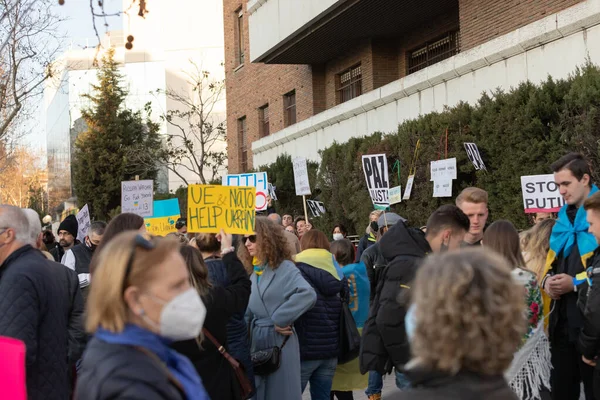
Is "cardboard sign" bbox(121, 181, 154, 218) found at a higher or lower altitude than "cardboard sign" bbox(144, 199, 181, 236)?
higher

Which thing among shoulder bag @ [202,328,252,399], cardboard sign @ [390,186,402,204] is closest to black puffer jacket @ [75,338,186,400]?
shoulder bag @ [202,328,252,399]

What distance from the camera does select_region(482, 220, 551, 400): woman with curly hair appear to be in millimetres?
5090

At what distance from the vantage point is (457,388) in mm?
2479

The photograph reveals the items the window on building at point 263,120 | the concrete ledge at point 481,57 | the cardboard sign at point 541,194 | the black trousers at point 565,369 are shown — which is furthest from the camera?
the window on building at point 263,120

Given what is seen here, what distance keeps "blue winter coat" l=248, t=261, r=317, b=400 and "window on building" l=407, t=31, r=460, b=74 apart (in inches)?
572

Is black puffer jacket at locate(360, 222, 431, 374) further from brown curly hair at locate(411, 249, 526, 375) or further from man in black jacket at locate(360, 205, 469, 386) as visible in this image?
brown curly hair at locate(411, 249, 526, 375)

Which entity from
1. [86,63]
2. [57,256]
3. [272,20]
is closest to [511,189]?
[57,256]

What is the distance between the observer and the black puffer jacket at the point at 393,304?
5059 millimetres

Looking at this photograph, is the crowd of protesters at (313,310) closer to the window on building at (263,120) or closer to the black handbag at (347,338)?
the black handbag at (347,338)

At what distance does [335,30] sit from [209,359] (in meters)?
18.9

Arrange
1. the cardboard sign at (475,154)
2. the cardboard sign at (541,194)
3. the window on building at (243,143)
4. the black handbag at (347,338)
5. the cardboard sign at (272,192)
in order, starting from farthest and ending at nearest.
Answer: the window on building at (243,143), the cardboard sign at (272,192), the cardboard sign at (475,154), the cardboard sign at (541,194), the black handbag at (347,338)

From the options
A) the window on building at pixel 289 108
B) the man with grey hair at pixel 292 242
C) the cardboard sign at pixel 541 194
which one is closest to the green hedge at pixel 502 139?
the cardboard sign at pixel 541 194

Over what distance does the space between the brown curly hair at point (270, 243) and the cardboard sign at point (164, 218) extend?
5790 millimetres

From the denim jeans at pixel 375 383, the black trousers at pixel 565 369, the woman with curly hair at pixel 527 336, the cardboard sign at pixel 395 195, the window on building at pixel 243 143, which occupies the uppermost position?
the window on building at pixel 243 143
